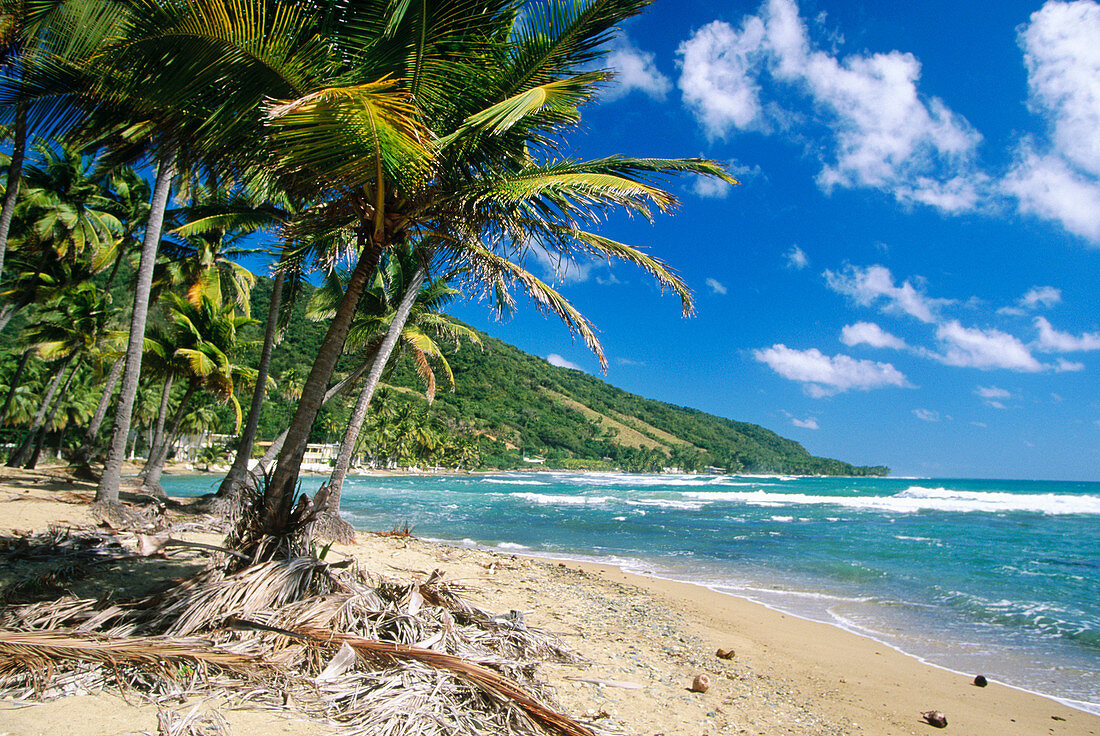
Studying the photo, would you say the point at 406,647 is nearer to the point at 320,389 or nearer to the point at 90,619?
the point at 90,619

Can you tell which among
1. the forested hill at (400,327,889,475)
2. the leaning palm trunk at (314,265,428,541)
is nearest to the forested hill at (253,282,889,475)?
the forested hill at (400,327,889,475)

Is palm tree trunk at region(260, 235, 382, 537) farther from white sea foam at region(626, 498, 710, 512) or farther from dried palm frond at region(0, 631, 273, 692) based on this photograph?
white sea foam at region(626, 498, 710, 512)

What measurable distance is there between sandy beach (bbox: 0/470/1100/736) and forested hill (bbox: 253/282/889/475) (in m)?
57.1

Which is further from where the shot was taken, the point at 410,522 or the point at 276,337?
the point at 410,522

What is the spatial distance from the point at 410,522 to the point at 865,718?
48.3 ft

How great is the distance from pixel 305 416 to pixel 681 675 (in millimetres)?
3744

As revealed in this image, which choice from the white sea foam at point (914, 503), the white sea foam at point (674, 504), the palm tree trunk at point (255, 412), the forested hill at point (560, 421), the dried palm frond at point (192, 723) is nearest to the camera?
the dried palm frond at point (192, 723)

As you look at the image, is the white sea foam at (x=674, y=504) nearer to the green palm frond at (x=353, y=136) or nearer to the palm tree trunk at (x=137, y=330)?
the palm tree trunk at (x=137, y=330)

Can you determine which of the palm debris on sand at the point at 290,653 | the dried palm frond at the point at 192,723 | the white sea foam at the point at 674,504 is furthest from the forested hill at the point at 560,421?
the dried palm frond at the point at 192,723

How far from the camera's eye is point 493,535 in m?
15.0

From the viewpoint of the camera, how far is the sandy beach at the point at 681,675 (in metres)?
2.45

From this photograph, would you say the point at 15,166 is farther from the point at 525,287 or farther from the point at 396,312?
the point at 525,287

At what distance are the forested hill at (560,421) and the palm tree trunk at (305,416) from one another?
197 ft

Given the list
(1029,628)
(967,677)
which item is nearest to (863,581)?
(1029,628)
